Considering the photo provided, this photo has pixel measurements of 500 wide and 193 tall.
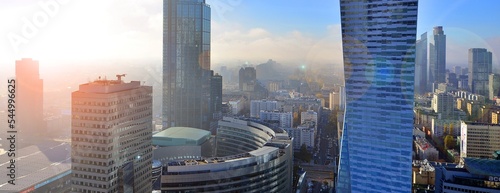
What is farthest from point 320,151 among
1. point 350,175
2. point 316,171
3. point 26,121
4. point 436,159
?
point 26,121

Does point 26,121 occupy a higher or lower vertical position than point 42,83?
lower

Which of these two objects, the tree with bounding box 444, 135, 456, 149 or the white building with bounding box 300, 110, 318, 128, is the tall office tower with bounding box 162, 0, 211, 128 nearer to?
the white building with bounding box 300, 110, 318, 128

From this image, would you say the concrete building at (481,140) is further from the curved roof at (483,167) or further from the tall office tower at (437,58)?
the curved roof at (483,167)

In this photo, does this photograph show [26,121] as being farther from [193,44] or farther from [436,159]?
[436,159]

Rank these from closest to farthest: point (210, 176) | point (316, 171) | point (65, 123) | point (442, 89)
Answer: point (210, 176) < point (65, 123) < point (316, 171) < point (442, 89)

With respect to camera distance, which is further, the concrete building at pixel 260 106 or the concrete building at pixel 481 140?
the concrete building at pixel 260 106

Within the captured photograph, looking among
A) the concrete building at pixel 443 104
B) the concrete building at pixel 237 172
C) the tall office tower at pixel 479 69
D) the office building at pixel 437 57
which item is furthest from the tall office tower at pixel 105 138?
the concrete building at pixel 443 104
